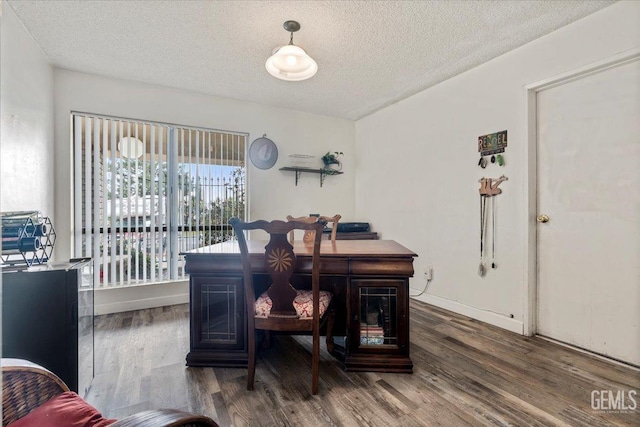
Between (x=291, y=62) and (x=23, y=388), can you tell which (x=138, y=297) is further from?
(x=291, y=62)

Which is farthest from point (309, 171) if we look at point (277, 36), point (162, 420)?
point (162, 420)

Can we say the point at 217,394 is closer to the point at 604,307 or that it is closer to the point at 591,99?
the point at 604,307

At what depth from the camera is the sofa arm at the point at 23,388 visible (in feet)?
2.88

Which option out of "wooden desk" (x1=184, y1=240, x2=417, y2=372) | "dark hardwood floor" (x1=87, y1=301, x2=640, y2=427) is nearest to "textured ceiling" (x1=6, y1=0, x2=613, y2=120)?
"wooden desk" (x1=184, y1=240, x2=417, y2=372)

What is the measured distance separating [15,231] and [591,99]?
12.2ft

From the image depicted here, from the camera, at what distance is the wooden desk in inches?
77.1

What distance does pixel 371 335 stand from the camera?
2.01m

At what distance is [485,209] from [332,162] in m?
2.15

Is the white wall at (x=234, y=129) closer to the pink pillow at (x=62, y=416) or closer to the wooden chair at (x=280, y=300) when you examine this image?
the wooden chair at (x=280, y=300)

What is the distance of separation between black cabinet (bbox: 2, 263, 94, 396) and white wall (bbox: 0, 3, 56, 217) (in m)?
0.78

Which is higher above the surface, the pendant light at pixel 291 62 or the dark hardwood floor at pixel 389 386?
the pendant light at pixel 291 62

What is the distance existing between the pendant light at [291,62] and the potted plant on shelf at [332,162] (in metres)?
2.07

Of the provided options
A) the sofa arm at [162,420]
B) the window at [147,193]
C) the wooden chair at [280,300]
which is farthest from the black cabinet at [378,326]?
the window at [147,193]

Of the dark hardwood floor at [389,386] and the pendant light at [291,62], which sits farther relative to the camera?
the pendant light at [291,62]
